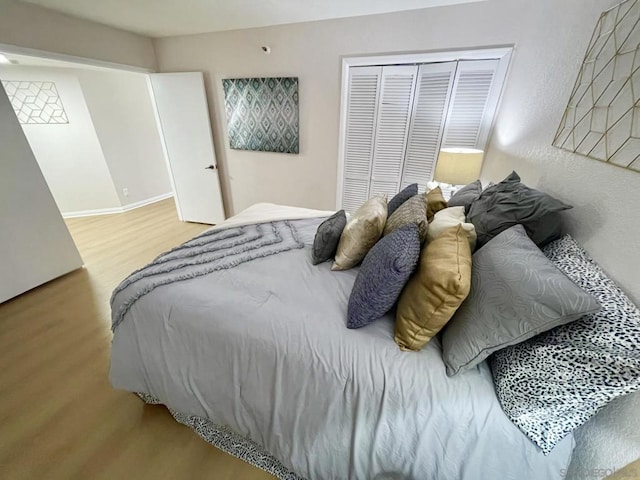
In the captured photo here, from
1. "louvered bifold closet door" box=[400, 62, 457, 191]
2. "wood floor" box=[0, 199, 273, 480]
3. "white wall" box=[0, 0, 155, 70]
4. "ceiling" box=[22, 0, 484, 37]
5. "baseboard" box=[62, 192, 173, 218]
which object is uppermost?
"ceiling" box=[22, 0, 484, 37]

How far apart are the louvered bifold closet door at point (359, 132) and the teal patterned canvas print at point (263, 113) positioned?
61 centimetres

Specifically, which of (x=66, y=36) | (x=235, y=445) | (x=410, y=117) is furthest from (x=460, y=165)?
(x=66, y=36)

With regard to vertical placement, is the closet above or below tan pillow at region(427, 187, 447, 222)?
above

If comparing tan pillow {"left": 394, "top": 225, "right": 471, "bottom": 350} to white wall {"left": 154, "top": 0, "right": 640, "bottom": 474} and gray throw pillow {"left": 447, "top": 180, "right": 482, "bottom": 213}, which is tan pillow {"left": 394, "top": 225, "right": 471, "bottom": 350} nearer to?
white wall {"left": 154, "top": 0, "right": 640, "bottom": 474}

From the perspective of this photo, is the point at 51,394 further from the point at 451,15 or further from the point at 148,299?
the point at 451,15

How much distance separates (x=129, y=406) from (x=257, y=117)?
286 cm

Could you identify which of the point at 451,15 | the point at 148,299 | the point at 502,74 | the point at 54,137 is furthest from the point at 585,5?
the point at 54,137

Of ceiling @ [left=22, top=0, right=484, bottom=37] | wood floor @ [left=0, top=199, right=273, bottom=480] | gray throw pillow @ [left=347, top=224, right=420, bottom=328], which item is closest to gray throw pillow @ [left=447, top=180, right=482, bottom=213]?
gray throw pillow @ [left=347, top=224, right=420, bottom=328]

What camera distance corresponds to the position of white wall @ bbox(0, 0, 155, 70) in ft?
6.50

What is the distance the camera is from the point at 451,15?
2018 mm

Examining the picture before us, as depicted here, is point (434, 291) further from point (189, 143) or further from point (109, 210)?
point (109, 210)

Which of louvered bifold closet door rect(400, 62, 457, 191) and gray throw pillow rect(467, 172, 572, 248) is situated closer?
gray throw pillow rect(467, 172, 572, 248)

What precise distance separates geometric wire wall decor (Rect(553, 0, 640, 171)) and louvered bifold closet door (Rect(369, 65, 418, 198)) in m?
1.43

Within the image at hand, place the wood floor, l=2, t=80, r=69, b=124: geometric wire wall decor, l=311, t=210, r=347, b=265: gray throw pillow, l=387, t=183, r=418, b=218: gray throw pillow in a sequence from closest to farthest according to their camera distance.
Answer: the wood floor → l=311, t=210, r=347, b=265: gray throw pillow → l=387, t=183, r=418, b=218: gray throw pillow → l=2, t=80, r=69, b=124: geometric wire wall decor
